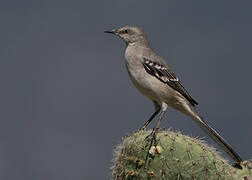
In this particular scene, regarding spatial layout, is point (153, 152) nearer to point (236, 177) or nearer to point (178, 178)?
point (178, 178)

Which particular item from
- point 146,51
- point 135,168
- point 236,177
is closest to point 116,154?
point 135,168

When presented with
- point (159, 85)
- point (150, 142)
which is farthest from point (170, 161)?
point (159, 85)

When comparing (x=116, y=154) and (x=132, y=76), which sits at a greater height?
(x=132, y=76)

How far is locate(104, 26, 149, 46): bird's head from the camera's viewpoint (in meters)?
9.88

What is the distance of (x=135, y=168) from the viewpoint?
5.96 metres

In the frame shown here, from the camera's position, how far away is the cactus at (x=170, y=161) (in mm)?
5746

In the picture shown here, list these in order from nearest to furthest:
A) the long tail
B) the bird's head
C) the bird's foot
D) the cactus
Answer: the cactus < the bird's foot < the long tail < the bird's head

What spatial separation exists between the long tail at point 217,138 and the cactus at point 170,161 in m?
1.42

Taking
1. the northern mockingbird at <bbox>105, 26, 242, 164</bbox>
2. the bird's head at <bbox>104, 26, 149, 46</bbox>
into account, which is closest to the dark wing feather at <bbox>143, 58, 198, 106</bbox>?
the northern mockingbird at <bbox>105, 26, 242, 164</bbox>

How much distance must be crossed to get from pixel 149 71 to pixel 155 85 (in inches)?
12.4

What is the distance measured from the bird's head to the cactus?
13.1 feet

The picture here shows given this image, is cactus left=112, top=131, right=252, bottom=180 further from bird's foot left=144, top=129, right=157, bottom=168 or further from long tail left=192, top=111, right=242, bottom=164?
long tail left=192, top=111, right=242, bottom=164

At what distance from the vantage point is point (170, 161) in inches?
228

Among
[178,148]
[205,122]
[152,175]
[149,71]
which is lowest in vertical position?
[152,175]
